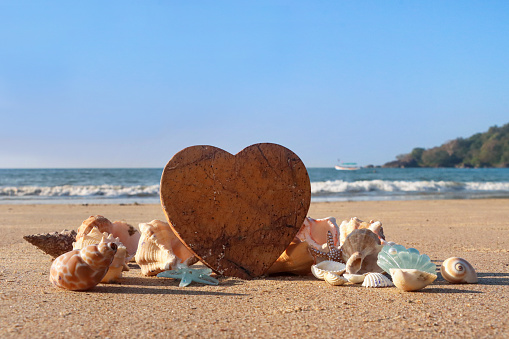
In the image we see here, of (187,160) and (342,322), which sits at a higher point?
(187,160)

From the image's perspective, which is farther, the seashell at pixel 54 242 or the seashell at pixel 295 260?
the seashell at pixel 54 242

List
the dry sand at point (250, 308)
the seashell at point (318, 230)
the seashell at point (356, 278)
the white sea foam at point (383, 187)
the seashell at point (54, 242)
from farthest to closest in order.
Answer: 1. the white sea foam at point (383, 187)
2. the seashell at point (318, 230)
3. the seashell at point (54, 242)
4. the seashell at point (356, 278)
5. the dry sand at point (250, 308)

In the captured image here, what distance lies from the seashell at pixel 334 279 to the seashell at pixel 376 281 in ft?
0.47

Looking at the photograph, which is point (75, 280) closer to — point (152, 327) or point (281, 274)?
point (152, 327)

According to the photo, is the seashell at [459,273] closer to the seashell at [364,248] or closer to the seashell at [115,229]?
the seashell at [364,248]

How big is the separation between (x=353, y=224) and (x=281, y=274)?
922 mm

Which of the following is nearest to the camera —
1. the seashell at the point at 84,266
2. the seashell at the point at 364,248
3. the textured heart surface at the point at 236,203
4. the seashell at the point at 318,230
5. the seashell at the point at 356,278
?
the seashell at the point at 84,266

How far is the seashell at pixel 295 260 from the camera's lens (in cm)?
328

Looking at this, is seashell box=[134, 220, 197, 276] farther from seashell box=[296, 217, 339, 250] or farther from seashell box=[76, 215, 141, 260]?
seashell box=[296, 217, 339, 250]

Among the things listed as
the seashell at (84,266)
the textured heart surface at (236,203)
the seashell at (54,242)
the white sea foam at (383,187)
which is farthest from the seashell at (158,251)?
the white sea foam at (383,187)

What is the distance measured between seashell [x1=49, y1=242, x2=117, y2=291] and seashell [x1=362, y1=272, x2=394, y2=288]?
5.42 feet

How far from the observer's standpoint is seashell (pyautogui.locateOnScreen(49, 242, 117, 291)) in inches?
105

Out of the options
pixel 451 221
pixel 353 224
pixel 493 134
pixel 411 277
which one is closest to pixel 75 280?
pixel 411 277

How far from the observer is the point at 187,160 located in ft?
10.3
